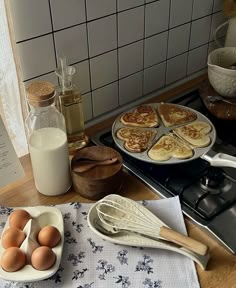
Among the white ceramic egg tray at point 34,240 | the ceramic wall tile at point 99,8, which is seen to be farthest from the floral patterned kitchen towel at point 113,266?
the ceramic wall tile at point 99,8

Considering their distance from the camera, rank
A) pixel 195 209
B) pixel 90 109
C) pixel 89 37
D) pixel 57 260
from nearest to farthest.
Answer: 1. pixel 57 260
2. pixel 195 209
3. pixel 89 37
4. pixel 90 109

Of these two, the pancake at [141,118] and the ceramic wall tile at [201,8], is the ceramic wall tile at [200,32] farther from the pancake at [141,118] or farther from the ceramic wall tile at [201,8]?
the pancake at [141,118]

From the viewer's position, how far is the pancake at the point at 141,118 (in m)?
1.00

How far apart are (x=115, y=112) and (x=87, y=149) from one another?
263mm

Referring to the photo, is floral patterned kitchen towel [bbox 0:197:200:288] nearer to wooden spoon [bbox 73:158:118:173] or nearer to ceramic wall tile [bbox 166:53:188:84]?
wooden spoon [bbox 73:158:118:173]

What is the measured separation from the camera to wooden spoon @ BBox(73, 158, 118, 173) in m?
0.84

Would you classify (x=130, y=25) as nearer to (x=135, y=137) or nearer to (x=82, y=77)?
(x=82, y=77)

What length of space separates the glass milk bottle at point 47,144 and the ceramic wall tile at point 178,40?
469 mm

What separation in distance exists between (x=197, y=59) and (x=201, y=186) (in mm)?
548

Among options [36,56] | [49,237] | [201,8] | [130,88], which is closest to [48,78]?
[36,56]

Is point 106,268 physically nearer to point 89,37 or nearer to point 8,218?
point 8,218

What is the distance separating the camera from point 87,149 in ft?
2.92

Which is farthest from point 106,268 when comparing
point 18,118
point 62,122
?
point 18,118

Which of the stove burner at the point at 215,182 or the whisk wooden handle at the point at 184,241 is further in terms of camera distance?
the stove burner at the point at 215,182
